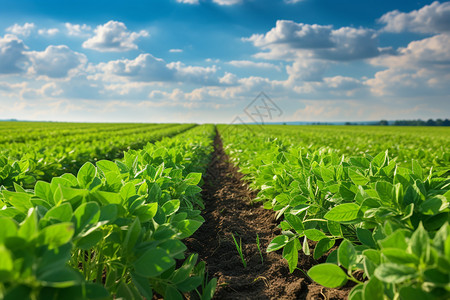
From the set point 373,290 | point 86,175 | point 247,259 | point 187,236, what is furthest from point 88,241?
point 247,259

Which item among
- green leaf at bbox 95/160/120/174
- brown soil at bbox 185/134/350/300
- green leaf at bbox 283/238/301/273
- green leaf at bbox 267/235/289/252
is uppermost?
green leaf at bbox 95/160/120/174

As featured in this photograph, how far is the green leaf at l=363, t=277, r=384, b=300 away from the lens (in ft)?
3.74

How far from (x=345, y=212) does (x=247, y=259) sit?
150 cm

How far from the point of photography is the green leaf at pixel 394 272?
39.8 inches

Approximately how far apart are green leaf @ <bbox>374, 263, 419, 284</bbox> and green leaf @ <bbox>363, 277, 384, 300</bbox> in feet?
0.42

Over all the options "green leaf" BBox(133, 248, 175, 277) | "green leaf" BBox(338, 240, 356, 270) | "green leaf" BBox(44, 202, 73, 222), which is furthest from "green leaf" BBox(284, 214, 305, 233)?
"green leaf" BBox(44, 202, 73, 222)

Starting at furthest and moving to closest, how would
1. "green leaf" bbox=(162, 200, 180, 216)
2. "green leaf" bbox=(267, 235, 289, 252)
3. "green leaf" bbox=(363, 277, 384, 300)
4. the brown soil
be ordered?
the brown soil
"green leaf" bbox=(267, 235, 289, 252)
"green leaf" bbox=(162, 200, 180, 216)
"green leaf" bbox=(363, 277, 384, 300)

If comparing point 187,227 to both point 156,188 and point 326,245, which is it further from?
point 326,245

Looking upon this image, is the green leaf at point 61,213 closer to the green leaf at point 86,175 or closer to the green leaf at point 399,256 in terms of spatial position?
the green leaf at point 86,175

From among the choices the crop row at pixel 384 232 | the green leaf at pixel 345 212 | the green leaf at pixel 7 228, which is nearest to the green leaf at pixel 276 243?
the crop row at pixel 384 232

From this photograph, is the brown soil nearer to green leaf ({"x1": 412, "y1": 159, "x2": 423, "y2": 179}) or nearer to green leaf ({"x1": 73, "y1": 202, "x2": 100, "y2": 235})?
green leaf ({"x1": 412, "y1": 159, "x2": 423, "y2": 179})

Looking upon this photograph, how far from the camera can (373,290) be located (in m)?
1.15

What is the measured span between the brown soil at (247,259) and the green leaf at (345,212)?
0.69 meters

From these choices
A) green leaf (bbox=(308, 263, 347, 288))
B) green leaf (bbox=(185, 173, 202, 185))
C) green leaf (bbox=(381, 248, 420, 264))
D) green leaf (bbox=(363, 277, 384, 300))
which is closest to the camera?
green leaf (bbox=(381, 248, 420, 264))
